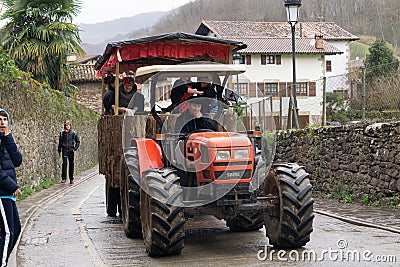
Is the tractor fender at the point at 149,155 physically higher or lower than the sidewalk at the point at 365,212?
higher

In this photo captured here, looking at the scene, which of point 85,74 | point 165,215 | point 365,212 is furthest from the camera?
point 85,74

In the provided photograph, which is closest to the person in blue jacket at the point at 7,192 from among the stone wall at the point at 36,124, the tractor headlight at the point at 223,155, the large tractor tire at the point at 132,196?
the large tractor tire at the point at 132,196

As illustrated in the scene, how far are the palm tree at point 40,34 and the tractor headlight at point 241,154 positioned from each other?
24.0 meters

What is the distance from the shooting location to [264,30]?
71.2 m

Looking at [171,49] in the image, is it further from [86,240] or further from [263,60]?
[263,60]

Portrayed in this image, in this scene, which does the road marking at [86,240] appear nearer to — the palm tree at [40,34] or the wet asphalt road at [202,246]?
the wet asphalt road at [202,246]

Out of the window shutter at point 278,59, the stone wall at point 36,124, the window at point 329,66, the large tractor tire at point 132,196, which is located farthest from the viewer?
the window at point 329,66

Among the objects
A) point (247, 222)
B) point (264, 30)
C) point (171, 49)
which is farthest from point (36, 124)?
point (264, 30)

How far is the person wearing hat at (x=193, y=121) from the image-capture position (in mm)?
9297

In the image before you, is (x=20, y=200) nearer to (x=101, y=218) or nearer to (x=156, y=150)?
(x=101, y=218)

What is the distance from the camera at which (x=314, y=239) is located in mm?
9602

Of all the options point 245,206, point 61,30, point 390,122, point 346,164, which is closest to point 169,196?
point 245,206

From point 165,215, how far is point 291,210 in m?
1.55

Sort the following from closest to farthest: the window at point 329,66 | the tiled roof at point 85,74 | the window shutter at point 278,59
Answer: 1. the tiled roof at point 85,74
2. the window shutter at point 278,59
3. the window at point 329,66
